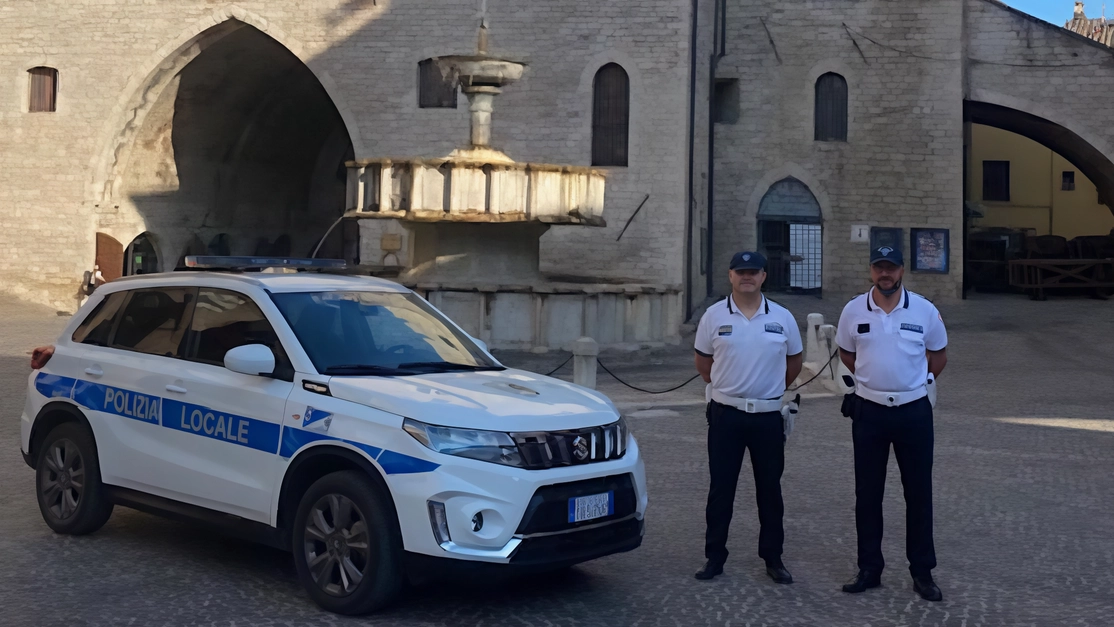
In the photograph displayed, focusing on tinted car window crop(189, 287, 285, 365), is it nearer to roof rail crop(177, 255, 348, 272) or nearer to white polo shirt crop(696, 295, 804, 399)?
roof rail crop(177, 255, 348, 272)

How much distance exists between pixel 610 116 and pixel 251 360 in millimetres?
20152

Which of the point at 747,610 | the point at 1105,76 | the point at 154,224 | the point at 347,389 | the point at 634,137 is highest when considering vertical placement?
the point at 1105,76

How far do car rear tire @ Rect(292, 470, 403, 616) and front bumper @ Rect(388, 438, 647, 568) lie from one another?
0.12m

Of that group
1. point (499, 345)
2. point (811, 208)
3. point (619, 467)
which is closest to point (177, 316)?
point (619, 467)

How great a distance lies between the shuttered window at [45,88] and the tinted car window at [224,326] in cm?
2301

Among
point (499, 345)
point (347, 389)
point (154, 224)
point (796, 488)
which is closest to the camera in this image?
point (347, 389)

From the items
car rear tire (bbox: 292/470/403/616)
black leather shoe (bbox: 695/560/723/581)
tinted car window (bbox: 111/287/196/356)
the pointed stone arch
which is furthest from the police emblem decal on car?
the pointed stone arch

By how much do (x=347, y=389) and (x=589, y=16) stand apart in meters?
20.8

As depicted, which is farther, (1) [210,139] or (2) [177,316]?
(1) [210,139]

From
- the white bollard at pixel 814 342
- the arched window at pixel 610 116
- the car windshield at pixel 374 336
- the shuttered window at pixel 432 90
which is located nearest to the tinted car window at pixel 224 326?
the car windshield at pixel 374 336

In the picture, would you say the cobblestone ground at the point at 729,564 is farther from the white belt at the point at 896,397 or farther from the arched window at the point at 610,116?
the arched window at the point at 610,116

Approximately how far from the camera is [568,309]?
17.4 meters

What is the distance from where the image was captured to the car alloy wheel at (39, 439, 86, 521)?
6.50m

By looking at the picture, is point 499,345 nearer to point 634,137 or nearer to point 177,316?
point 634,137
